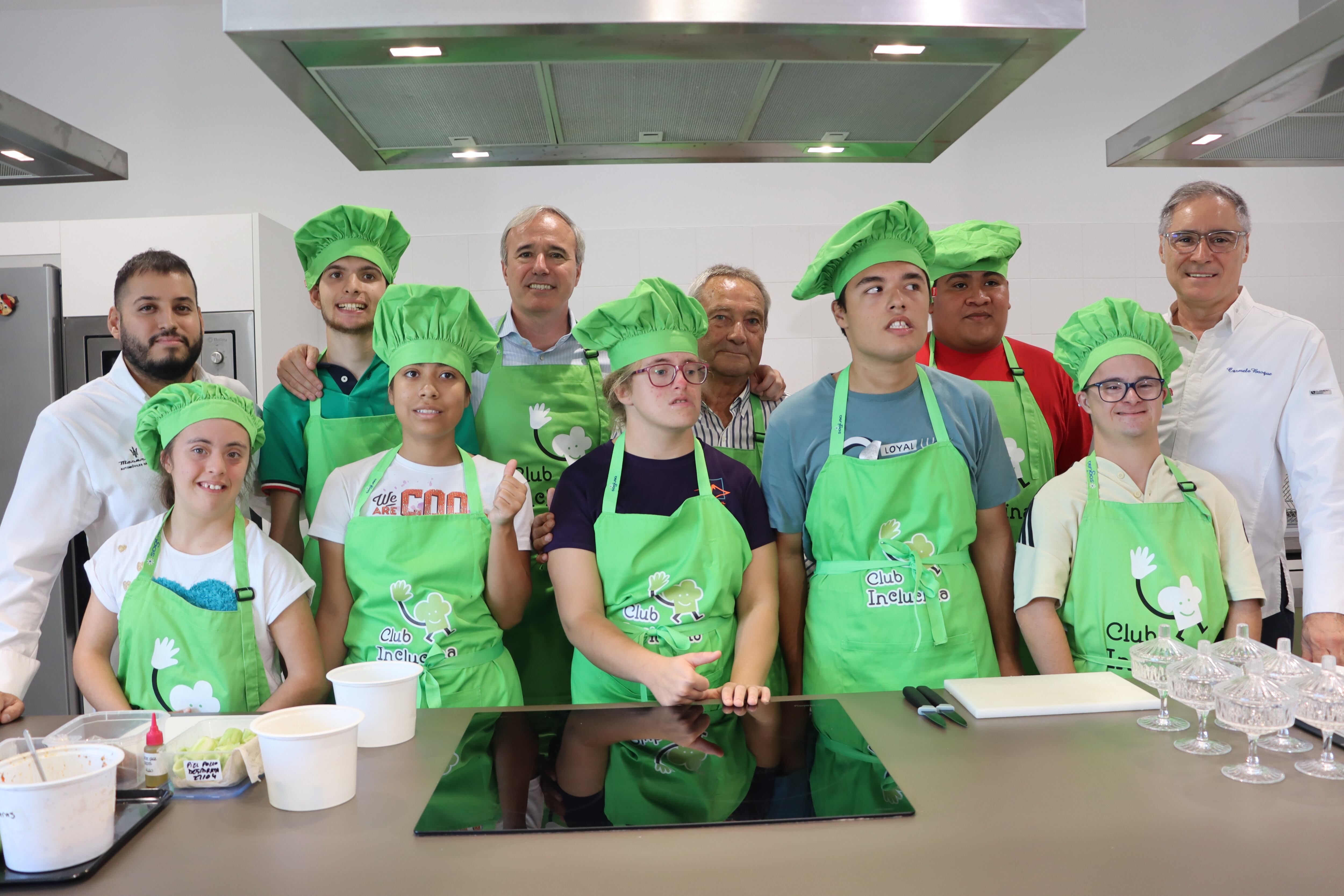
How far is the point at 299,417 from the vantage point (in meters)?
2.12

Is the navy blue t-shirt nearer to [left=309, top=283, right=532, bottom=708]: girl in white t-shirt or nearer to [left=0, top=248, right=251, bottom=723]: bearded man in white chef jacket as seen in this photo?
[left=309, top=283, right=532, bottom=708]: girl in white t-shirt

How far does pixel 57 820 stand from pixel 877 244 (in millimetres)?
1588

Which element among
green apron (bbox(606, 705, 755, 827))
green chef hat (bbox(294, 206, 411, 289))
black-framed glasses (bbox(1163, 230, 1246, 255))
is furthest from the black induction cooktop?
black-framed glasses (bbox(1163, 230, 1246, 255))

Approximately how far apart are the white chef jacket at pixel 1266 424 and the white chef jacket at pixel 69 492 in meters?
2.32

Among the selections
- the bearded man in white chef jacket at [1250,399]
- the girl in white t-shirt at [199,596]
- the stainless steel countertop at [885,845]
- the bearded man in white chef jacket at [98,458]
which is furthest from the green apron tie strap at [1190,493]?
the bearded man in white chef jacket at [98,458]

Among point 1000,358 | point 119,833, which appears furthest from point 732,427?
point 119,833

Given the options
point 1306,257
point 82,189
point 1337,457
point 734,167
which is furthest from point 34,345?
point 1306,257

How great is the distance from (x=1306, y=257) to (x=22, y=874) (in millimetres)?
4669

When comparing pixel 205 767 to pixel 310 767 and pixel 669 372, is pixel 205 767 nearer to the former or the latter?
pixel 310 767

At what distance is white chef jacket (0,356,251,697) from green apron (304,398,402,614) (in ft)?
0.99

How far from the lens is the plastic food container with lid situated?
1127 mm

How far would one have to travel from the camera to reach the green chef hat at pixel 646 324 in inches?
70.9

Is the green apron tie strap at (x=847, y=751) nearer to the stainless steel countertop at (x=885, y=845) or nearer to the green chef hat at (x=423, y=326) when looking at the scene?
the stainless steel countertop at (x=885, y=845)

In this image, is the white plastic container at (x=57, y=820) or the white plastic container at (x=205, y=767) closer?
the white plastic container at (x=57, y=820)
